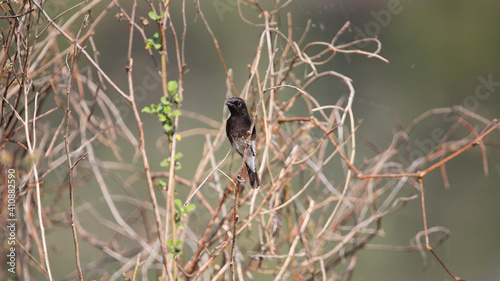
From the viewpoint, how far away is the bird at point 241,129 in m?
1.65

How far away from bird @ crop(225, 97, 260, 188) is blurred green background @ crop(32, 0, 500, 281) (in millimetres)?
2707

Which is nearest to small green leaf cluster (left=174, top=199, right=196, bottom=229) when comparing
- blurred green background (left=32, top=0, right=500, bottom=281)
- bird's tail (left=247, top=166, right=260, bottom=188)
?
bird's tail (left=247, top=166, right=260, bottom=188)

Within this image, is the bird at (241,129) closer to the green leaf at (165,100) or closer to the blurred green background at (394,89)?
the green leaf at (165,100)

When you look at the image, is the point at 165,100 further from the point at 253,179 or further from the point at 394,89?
the point at 394,89

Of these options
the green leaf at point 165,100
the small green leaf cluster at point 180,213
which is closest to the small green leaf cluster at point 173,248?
the small green leaf cluster at point 180,213

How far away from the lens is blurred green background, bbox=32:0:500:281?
5.05 metres

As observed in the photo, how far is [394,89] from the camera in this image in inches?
249

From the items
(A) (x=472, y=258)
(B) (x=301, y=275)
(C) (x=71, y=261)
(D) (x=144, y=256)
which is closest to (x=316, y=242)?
(B) (x=301, y=275)

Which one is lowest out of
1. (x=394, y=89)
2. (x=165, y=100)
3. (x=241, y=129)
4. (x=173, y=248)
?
(x=173, y=248)

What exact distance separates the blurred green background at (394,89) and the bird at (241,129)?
2707mm

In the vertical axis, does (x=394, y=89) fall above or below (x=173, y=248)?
above

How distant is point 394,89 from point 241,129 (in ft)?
16.4

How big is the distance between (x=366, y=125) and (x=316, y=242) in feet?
11.3

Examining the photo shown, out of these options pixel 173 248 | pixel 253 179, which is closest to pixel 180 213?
pixel 173 248
